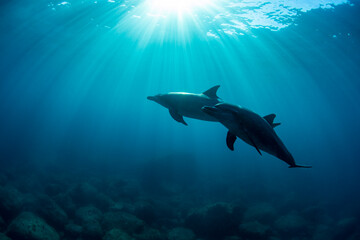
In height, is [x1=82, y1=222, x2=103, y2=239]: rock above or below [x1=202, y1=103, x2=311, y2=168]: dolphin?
below

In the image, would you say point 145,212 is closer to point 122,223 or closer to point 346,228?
point 122,223

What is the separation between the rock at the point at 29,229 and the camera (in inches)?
264

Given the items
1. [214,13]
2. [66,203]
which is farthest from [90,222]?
[214,13]

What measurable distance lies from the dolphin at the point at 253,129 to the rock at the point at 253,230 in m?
8.18

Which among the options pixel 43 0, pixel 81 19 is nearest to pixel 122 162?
pixel 81 19

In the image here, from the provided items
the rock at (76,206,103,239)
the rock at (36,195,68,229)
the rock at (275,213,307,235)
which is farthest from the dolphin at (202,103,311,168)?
the rock at (275,213,307,235)

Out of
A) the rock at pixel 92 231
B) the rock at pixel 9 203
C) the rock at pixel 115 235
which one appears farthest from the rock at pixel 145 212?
the rock at pixel 9 203

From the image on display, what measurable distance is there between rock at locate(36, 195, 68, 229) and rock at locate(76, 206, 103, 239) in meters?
0.68

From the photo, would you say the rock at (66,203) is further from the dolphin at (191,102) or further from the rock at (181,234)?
the dolphin at (191,102)

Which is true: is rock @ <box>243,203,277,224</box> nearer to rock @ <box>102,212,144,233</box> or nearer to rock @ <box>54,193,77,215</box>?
rock @ <box>102,212,144,233</box>

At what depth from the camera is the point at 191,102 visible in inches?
190

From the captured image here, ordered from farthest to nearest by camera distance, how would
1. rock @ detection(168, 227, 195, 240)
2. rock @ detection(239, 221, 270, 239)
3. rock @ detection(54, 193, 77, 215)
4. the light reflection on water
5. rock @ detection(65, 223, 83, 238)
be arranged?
the light reflection on water
rock @ detection(54, 193, 77, 215)
rock @ detection(239, 221, 270, 239)
rock @ detection(168, 227, 195, 240)
rock @ detection(65, 223, 83, 238)

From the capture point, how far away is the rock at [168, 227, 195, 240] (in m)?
8.62

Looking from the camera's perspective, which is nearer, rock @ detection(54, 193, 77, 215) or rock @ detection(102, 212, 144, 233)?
rock @ detection(102, 212, 144, 233)
